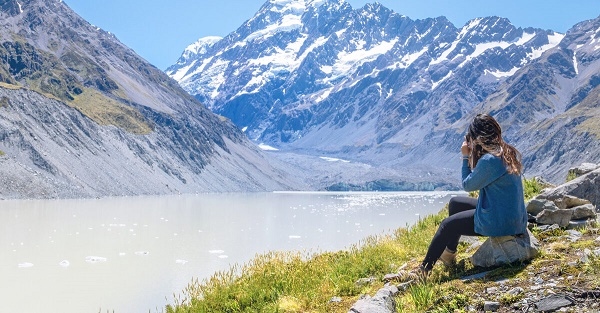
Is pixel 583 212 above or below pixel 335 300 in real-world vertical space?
above

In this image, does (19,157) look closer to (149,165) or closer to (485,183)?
(149,165)

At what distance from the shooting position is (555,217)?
1132 cm

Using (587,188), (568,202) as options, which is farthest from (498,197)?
(587,188)

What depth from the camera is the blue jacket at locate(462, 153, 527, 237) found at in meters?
8.56

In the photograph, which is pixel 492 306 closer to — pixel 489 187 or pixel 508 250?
pixel 508 250

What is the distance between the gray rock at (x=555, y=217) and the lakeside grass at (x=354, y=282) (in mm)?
561

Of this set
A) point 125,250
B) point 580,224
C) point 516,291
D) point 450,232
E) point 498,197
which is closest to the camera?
point 516,291

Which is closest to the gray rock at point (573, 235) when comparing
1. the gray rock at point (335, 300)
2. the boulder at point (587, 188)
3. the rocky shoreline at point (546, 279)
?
the rocky shoreline at point (546, 279)

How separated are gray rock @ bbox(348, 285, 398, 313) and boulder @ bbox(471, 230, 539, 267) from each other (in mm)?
1870

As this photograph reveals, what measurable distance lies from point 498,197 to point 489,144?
0.84m

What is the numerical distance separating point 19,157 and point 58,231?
75.0 m

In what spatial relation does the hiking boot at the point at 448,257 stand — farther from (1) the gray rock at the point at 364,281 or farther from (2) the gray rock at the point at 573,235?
(2) the gray rock at the point at 573,235

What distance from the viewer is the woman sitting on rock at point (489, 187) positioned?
8586 millimetres

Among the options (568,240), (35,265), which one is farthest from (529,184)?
(35,265)
